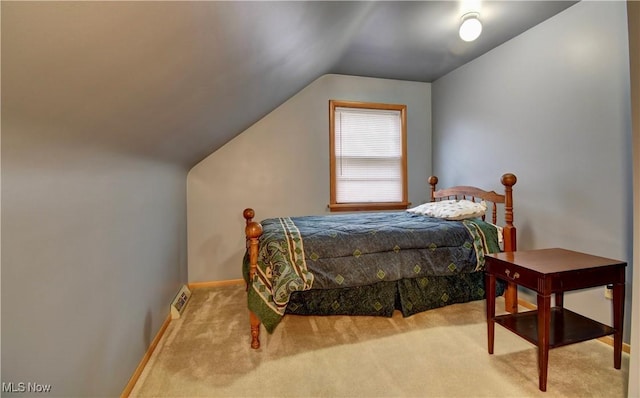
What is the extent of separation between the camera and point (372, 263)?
84.2 inches

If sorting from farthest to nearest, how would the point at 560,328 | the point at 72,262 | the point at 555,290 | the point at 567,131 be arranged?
the point at 567,131, the point at 560,328, the point at 555,290, the point at 72,262

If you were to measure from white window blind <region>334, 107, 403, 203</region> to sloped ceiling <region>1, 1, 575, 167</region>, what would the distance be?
748mm

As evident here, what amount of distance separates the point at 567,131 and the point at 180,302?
3.52 metres

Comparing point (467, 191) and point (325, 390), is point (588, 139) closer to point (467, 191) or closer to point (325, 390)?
point (467, 191)

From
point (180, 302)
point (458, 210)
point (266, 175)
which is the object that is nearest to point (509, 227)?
point (458, 210)

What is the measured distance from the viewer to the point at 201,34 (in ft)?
3.62

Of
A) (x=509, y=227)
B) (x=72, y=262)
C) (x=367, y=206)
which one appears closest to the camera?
(x=72, y=262)

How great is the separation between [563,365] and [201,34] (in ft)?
8.50

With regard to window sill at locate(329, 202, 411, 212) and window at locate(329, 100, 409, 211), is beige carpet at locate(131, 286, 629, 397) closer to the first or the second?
window sill at locate(329, 202, 411, 212)

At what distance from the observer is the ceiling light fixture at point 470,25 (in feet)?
7.11

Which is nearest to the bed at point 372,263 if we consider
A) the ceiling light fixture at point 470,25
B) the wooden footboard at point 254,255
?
the wooden footboard at point 254,255

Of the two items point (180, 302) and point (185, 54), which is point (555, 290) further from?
point (180, 302)

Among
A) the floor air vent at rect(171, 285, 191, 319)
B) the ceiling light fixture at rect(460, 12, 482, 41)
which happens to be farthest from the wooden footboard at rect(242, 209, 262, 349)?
the ceiling light fixture at rect(460, 12, 482, 41)

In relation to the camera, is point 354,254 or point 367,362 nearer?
point 367,362
